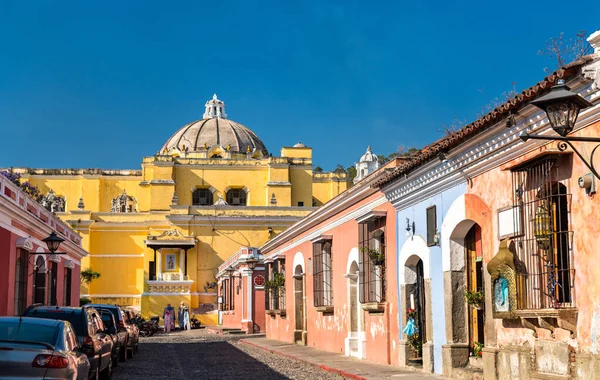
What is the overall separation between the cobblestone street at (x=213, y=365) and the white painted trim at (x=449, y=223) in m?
3.40

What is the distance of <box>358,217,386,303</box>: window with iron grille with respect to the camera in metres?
18.9

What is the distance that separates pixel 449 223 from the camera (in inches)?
565

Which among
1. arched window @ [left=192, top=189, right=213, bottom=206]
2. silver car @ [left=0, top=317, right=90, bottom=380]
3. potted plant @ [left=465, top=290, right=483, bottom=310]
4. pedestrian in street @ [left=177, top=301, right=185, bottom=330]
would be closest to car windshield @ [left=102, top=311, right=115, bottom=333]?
silver car @ [left=0, top=317, right=90, bottom=380]

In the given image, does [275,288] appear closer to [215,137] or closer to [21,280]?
[21,280]

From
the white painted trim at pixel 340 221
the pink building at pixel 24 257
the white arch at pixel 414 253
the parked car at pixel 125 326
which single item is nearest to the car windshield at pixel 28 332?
the white arch at pixel 414 253

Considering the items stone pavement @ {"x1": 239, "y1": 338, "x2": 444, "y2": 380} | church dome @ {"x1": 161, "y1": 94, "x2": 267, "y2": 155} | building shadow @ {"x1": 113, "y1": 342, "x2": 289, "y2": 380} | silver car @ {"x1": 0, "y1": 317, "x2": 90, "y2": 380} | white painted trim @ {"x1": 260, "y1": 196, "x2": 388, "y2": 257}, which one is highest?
church dome @ {"x1": 161, "y1": 94, "x2": 267, "y2": 155}

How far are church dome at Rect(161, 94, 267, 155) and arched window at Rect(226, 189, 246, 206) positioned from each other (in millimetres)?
4640

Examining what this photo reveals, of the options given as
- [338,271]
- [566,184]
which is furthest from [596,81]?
[338,271]

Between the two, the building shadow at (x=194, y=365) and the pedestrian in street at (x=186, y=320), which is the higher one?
the pedestrian in street at (x=186, y=320)

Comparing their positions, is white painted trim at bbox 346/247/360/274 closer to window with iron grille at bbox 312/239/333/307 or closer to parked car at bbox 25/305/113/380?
window with iron grille at bbox 312/239/333/307

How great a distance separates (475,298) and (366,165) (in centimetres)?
2818

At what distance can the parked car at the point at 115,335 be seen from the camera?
746 inches

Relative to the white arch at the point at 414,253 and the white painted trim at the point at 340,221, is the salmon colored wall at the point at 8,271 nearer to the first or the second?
the white painted trim at the point at 340,221

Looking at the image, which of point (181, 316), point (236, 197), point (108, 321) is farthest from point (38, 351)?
point (236, 197)
